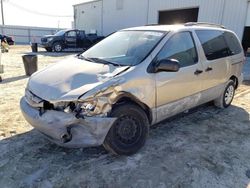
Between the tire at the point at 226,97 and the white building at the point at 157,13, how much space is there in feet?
33.2

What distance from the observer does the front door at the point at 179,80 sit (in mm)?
3807

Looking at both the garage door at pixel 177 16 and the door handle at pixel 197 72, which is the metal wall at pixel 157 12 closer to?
the garage door at pixel 177 16

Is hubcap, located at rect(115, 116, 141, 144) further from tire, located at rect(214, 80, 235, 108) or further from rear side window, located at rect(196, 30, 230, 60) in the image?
tire, located at rect(214, 80, 235, 108)

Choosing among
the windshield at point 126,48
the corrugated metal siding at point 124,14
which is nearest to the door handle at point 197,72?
the windshield at point 126,48

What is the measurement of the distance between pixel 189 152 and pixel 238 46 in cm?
317

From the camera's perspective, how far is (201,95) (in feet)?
15.4

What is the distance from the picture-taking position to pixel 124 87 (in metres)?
3.28

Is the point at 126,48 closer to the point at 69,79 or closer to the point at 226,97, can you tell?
the point at 69,79

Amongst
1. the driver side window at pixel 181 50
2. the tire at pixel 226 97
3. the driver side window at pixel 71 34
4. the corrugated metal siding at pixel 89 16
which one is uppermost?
the corrugated metal siding at pixel 89 16

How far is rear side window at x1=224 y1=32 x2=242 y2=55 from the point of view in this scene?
17.9 ft

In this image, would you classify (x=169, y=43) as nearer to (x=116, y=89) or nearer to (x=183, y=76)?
(x=183, y=76)

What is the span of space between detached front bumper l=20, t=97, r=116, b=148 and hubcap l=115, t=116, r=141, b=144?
23 cm

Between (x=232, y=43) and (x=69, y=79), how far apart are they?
3.82m

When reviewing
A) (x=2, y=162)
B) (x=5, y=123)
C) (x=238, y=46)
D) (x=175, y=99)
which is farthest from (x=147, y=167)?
(x=238, y=46)
